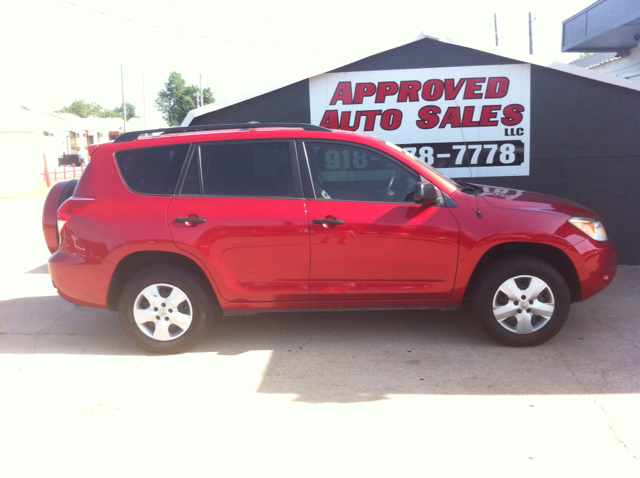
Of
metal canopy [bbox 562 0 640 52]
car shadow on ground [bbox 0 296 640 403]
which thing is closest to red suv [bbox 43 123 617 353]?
car shadow on ground [bbox 0 296 640 403]

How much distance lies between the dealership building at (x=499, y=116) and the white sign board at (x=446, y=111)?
0.01 m

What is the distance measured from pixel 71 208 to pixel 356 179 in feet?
8.02

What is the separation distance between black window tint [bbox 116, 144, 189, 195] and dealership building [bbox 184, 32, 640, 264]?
3392mm

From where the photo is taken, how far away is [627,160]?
317 inches

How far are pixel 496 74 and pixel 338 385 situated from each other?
5426mm

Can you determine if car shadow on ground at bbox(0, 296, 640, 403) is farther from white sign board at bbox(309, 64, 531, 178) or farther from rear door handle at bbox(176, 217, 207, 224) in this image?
white sign board at bbox(309, 64, 531, 178)

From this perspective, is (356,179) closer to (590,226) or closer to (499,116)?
(590,226)

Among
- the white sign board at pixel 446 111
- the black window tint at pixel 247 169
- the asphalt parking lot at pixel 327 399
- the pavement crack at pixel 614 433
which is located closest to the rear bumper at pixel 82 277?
the asphalt parking lot at pixel 327 399

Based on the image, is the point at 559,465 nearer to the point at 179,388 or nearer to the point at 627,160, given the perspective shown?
the point at 179,388

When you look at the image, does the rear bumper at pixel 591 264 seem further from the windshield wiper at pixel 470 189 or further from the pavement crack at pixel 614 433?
the pavement crack at pixel 614 433

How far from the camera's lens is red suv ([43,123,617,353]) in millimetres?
4977

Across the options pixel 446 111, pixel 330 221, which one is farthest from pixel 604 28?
pixel 330 221

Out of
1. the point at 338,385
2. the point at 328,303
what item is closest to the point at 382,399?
the point at 338,385

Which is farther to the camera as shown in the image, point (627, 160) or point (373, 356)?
point (627, 160)
